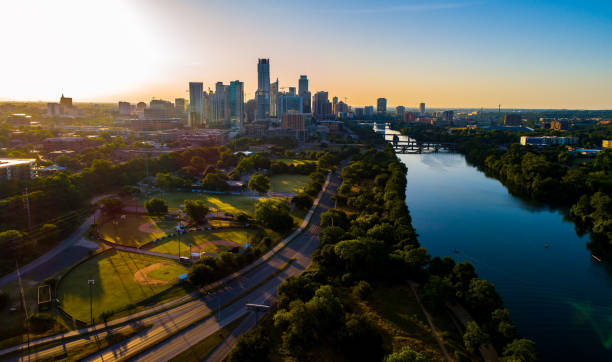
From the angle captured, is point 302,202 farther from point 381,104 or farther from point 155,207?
point 381,104

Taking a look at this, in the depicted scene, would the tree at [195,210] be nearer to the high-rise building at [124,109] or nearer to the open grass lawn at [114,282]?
the open grass lawn at [114,282]

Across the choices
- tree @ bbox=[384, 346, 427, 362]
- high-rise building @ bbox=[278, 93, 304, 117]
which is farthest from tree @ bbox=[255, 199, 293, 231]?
high-rise building @ bbox=[278, 93, 304, 117]

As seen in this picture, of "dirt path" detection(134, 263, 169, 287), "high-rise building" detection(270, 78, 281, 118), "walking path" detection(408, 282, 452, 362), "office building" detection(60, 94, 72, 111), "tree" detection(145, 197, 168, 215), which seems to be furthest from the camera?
"high-rise building" detection(270, 78, 281, 118)

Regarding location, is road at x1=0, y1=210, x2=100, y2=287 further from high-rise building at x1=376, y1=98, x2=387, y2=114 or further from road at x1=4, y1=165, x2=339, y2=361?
high-rise building at x1=376, y1=98, x2=387, y2=114

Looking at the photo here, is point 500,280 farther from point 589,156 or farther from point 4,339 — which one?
point 589,156

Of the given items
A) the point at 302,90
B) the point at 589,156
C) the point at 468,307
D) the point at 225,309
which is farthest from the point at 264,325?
the point at 302,90

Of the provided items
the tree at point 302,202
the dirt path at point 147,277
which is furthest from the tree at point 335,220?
the dirt path at point 147,277

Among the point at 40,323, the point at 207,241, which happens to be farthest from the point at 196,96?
the point at 40,323
